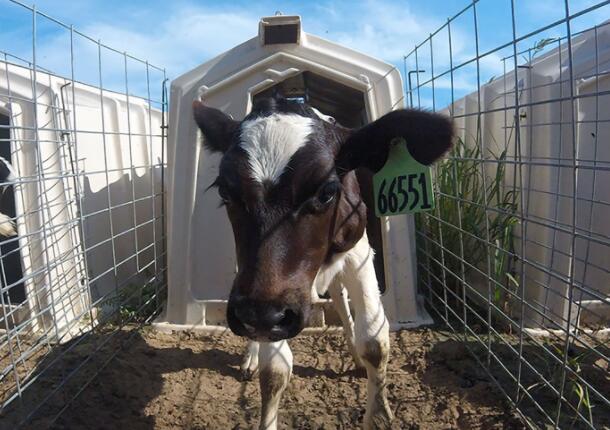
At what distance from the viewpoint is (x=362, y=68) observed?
434 cm

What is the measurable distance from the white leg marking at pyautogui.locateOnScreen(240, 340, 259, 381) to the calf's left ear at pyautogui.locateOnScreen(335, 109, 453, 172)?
5.12 ft

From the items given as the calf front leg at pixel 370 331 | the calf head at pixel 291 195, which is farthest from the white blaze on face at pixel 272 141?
the calf front leg at pixel 370 331

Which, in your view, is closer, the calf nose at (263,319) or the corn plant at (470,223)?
the calf nose at (263,319)

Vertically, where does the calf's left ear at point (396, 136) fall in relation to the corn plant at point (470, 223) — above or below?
above

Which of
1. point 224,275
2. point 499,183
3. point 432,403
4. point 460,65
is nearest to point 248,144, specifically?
point 460,65

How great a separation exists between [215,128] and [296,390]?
66.4 inches

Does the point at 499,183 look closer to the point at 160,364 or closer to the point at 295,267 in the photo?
the point at 295,267

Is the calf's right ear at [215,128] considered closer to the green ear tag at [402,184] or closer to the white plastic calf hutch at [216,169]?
the green ear tag at [402,184]

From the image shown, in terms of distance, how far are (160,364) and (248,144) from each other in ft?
6.57

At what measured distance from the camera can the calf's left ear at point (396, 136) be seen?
258 centimetres

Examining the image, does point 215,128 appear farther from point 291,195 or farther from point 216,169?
point 216,169

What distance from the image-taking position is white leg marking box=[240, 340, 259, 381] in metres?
3.68

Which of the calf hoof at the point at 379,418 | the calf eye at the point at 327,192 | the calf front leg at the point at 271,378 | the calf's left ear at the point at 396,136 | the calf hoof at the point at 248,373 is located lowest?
the calf hoof at the point at 248,373

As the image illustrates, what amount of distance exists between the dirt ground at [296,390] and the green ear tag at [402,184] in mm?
1185
